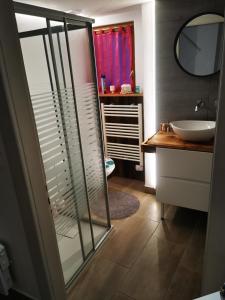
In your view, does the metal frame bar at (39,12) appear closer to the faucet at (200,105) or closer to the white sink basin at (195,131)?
the white sink basin at (195,131)

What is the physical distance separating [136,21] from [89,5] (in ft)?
2.25

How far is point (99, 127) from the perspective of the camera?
86.4 inches

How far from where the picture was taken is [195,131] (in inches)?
84.0

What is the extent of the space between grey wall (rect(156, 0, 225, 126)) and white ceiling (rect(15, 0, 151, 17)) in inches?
12.6

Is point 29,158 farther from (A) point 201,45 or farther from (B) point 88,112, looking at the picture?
(A) point 201,45

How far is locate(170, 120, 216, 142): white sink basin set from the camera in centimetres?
212

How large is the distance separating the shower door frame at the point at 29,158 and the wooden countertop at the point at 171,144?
1.26m

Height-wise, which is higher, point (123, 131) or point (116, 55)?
point (116, 55)

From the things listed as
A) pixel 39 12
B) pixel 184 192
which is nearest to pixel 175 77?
pixel 184 192

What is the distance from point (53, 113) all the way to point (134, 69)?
174 cm

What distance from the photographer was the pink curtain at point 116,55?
2941 millimetres

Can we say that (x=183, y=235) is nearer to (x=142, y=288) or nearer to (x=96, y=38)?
(x=142, y=288)

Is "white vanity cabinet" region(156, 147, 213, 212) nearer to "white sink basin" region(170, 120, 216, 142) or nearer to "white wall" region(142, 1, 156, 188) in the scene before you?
"white sink basin" region(170, 120, 216, 142)

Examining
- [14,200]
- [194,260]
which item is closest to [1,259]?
[14,200]
